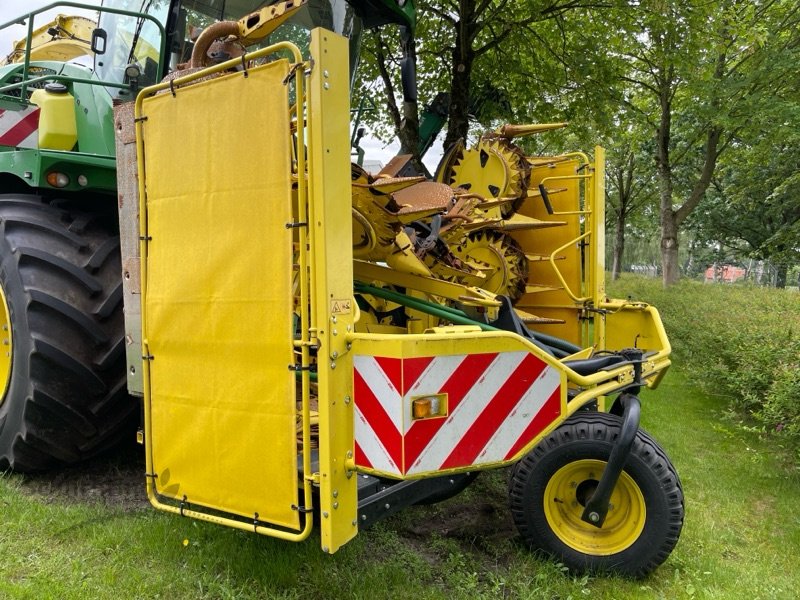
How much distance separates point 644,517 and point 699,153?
733 inches

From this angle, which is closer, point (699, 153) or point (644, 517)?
point (644, 517)

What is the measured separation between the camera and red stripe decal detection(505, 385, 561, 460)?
2439 mm

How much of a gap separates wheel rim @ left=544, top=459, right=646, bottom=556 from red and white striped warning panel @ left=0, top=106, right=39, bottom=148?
3081mm

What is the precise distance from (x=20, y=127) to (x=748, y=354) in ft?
19.4

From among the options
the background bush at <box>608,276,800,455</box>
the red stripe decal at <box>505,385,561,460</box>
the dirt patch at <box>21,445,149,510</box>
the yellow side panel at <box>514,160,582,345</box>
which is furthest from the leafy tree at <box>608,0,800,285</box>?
the dirt patch at <box>21,445,149,510</box>

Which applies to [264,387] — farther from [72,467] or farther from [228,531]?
[72,467]

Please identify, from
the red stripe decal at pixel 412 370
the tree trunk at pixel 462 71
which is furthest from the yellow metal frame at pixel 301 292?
the tree trunk at pixel 462 71

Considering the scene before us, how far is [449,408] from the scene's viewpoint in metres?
2.29

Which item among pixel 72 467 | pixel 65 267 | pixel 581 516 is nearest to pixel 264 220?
pixel 65 267

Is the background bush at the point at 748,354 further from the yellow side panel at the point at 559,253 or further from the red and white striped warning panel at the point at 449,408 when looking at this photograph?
the red and white striped warning panel at the point at 449,408

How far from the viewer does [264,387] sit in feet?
7.23

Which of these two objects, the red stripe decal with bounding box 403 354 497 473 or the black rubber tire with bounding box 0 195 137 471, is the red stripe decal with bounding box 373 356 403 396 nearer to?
the red stripe decal with bounding box 403 354 497 473

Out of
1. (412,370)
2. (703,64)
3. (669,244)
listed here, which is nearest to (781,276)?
(669,244)

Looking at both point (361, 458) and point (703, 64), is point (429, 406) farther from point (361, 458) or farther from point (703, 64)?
point (703, 64)
